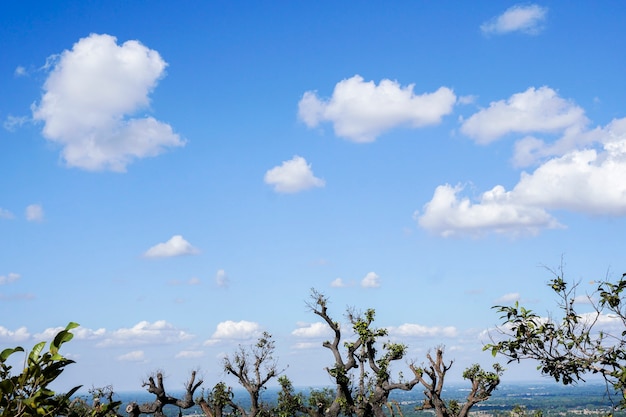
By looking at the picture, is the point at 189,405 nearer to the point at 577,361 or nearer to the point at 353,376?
the point at 353,376

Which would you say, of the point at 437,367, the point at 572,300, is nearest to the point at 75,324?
the point at 572,300

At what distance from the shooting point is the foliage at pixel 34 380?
397cm

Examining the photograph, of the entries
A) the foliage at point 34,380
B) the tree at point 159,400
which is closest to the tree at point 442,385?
→ the tree at point 159,400

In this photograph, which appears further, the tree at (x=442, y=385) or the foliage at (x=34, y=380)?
the tree at (x=442, y=385)

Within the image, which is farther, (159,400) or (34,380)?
(159,400)

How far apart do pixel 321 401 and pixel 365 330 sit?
5.23 m

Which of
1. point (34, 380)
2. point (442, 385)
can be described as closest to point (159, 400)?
point (442, 385)

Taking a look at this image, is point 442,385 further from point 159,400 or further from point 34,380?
point 34,380

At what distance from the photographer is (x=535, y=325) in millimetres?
9188

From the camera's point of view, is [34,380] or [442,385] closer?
[34,380]

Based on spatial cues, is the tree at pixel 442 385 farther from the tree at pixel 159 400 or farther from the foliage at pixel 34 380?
the foliage at pixel 34 380

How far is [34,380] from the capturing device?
407 centimetres

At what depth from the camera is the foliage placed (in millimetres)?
3973

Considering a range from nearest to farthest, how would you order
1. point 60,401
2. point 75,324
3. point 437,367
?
1. point 75,324
2. point 60,401
3. point 437,367
